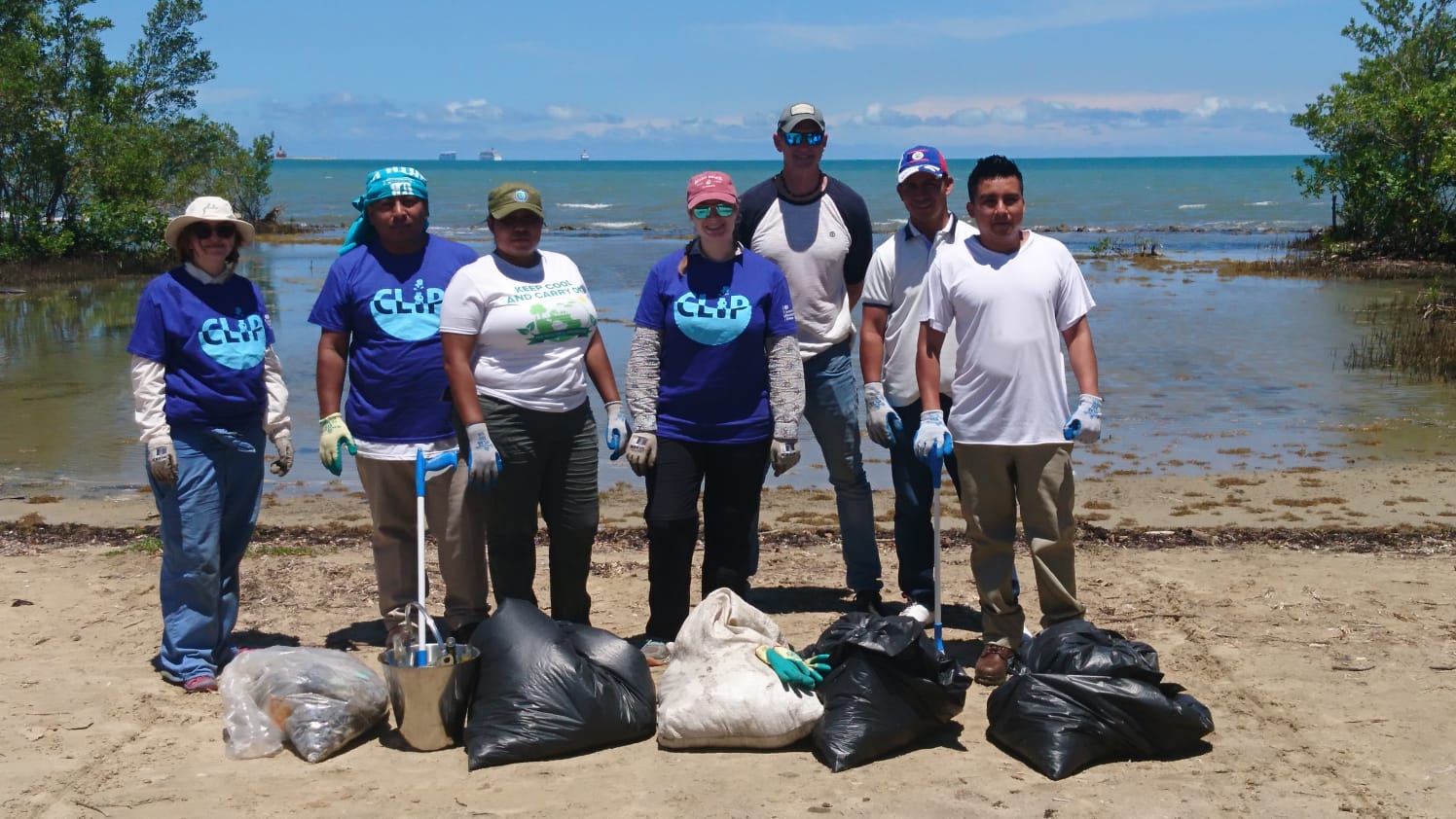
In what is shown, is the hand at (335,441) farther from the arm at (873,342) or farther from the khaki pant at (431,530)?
the arm at (873,342)

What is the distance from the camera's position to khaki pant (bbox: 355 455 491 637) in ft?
15.8

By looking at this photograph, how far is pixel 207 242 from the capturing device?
15.4ft

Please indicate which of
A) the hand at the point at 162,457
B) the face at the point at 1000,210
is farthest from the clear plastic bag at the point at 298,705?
the face at the point at 1000,210

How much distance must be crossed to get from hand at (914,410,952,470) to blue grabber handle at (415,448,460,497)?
168cm

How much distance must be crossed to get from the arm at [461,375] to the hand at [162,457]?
1.01 m

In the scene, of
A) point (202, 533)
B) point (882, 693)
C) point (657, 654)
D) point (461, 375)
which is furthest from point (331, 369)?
point (882, 693)

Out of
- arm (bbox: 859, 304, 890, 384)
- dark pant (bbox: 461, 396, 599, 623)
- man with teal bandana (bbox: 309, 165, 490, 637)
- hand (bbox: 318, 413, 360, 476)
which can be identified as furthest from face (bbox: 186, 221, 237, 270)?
arm (bbox: 859, 304, 890, 384)

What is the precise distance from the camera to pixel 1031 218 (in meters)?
48.0

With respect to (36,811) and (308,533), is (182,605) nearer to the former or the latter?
(36,811)

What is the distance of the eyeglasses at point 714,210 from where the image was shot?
15.3 feet

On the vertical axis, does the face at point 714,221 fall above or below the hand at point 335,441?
above

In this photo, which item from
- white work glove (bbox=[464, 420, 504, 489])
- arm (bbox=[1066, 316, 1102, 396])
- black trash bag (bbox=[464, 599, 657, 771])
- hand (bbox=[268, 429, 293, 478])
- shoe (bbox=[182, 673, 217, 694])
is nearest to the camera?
black trash bag (bbox=[464, 599, 657, 771])

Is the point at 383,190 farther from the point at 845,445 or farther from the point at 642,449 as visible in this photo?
the point at 845,445

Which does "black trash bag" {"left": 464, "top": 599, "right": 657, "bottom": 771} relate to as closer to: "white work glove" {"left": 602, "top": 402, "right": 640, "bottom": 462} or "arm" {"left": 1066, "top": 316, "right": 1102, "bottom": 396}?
"white work glove" {"left": 602, "top": 402, "right": 640, "bottom": 462}
